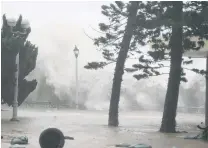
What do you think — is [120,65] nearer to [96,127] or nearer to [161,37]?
[161,37]

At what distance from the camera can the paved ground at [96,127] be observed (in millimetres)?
4664

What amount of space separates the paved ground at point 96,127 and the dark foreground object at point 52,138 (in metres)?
0.25

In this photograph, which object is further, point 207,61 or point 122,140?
point 207,61

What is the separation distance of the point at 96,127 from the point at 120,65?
28.4 inches

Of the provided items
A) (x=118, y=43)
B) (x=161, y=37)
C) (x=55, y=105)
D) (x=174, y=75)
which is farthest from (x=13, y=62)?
(x=174, y=75)

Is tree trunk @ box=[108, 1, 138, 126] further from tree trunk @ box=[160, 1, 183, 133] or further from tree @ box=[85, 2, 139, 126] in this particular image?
tree trunk @ box=[160, 1, 183, 133]

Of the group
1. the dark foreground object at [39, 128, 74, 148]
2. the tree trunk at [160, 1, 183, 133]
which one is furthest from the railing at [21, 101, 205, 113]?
the dark foreground object at [39, 128, 74, 148]

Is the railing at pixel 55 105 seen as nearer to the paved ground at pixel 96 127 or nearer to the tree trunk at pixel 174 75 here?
the paved ground at pixel 96 127

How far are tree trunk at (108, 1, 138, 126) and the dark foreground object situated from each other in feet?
2.24

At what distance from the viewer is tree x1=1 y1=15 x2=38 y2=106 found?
4.84m

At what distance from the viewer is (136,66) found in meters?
4.94

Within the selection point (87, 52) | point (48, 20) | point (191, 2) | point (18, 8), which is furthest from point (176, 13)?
point (18, 8)

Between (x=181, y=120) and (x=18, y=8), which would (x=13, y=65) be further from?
(x=181, y=120)

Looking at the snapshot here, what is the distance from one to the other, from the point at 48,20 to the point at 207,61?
6.21 ft
